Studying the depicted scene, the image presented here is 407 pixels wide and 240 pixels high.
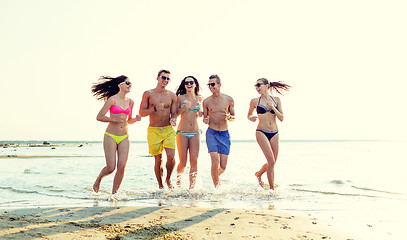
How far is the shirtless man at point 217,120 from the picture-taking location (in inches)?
328

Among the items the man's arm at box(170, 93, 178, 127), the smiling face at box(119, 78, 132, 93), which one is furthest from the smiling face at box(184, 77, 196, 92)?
the smiling face at box(119, 78, 132, 93)

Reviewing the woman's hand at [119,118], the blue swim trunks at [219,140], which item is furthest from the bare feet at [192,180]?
the woman's hand at [119,118]

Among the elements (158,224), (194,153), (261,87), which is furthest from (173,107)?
(158,224)

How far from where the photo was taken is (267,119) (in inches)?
339

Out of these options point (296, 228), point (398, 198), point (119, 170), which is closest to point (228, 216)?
point (296, 228)

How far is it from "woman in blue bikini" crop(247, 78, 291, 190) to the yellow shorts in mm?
1960

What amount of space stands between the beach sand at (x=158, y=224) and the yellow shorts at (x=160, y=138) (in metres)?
2.32

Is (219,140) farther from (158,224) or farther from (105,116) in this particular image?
(158,224)

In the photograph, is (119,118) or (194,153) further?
(194,153)

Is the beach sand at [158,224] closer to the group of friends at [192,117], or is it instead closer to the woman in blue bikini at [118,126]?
the woman in blue bikini at [118,126]

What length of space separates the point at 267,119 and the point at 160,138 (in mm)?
2652

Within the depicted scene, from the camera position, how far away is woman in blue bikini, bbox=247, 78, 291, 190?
8.45m

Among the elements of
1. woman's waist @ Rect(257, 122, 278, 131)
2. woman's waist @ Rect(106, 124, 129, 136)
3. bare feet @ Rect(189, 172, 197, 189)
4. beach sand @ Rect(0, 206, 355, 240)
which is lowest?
beach sand @ Rect(0, 206, 355, 240)

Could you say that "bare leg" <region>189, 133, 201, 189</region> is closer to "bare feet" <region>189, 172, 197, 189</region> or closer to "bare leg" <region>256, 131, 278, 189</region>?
"bare feet" <region>189, 172, 197, 189</region>
